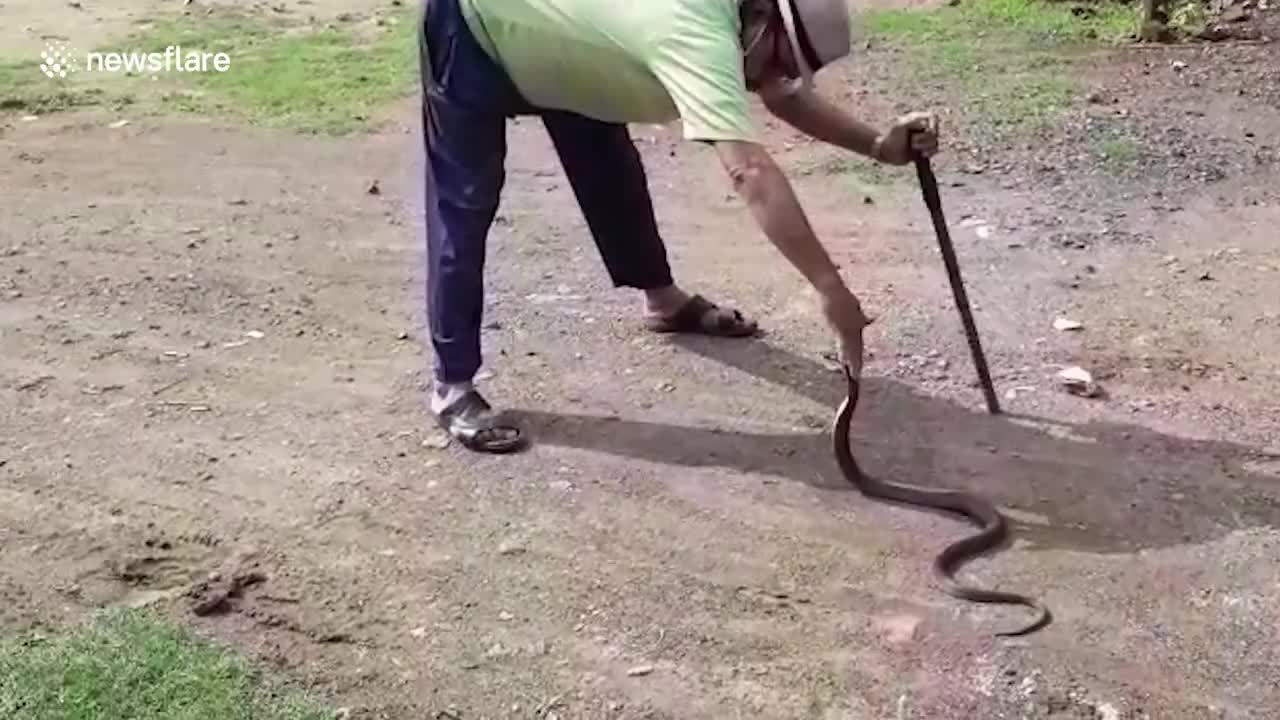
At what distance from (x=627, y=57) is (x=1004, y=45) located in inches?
199

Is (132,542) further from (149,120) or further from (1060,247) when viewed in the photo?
(149,120)

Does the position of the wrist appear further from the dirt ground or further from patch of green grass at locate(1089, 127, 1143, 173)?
Answer: patch of green grass at locate(1089, 127, 1143, 173)

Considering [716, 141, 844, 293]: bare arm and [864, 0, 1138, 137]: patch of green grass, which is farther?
[864, 0, 1138, 137]: patch of green grass

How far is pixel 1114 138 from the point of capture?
268 inches

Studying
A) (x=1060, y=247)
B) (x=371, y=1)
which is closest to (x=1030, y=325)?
(x=1060, y=247)

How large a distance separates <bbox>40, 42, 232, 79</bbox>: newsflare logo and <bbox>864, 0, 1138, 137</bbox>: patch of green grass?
3.49 m

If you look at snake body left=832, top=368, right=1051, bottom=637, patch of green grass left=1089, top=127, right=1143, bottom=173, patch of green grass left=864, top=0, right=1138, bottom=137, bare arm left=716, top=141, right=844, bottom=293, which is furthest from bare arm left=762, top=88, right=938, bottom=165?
patch of green grass left=864, top=0, right=1138, bottom=137

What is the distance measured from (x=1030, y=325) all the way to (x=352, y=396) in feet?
6.65

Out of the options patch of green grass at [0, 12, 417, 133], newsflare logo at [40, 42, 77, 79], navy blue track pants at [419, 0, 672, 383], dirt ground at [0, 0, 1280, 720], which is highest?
navy blue track pants at [419, 0, 672, 383]

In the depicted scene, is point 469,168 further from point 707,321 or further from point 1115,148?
point 1115,148

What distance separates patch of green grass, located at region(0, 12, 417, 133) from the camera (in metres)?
8.05

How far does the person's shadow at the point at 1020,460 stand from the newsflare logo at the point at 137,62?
4919 millimetres

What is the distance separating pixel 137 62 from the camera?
29.6ft

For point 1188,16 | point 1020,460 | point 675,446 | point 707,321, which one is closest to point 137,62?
point 707,321
